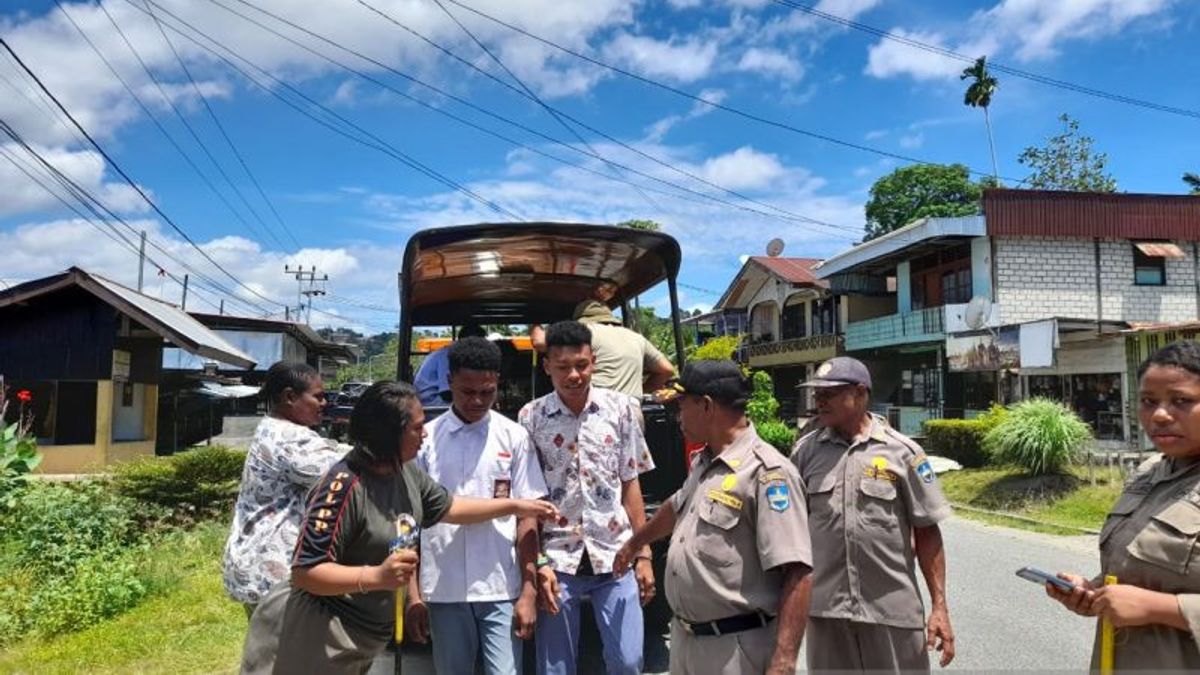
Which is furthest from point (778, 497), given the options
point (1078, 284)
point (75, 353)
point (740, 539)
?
point (1078, 284)

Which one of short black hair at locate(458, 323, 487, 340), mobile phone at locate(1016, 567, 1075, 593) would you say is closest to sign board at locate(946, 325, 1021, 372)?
short black hair at locate(458, 323, 487, 340)

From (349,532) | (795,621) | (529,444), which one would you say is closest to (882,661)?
(795,621)

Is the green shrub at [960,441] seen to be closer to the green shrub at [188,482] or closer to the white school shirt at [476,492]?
the green shrub at [188,482]

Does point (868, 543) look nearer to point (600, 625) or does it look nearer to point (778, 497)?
point (778, 497)

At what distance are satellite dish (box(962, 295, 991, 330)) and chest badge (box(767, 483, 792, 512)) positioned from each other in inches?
811

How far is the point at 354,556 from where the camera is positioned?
2377 mm

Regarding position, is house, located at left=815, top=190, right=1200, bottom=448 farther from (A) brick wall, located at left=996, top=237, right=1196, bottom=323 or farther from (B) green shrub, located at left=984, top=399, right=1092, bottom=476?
(B) green shrub, located at left=984, top=399, right=1092, bottom=476

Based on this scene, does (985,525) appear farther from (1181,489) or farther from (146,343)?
(146,343)

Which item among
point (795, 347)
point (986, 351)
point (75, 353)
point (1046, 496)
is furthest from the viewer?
point (795, 347)

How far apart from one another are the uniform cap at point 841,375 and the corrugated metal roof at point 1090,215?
20.8 metres

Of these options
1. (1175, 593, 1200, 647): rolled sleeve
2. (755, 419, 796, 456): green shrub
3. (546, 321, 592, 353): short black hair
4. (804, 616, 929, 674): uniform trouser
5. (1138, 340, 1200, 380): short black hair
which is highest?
(546, 321, 592, 353): short black hair

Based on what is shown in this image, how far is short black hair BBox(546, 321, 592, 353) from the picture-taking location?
127 inches

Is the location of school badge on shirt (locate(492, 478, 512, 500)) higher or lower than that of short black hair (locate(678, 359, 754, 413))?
lower

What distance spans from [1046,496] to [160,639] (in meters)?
11.4
